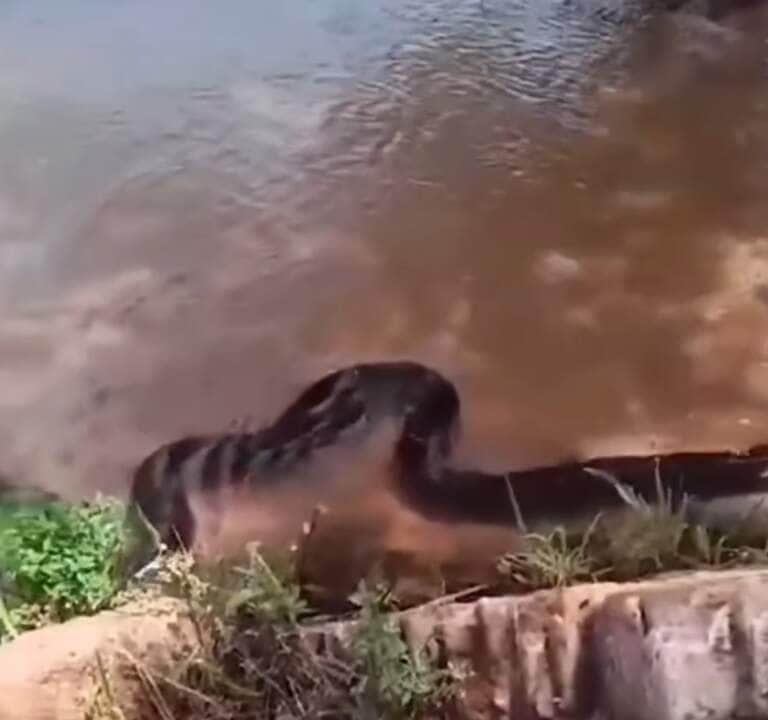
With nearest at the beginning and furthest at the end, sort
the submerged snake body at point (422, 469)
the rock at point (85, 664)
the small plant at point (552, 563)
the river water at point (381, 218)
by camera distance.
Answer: the rock at point (85, 664), the small plant at point (552, 563), the submerged snake body at point (422, 469), the river water at point (381, 218)

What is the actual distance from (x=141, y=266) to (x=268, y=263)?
34cm

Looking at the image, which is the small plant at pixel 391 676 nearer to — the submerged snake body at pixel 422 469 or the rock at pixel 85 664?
the rock at pixel 85 664

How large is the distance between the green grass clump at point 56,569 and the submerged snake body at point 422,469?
19 cm

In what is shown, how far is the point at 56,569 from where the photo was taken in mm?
3023

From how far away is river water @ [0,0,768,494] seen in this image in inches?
144

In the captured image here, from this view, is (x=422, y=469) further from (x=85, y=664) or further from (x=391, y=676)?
(x=85, y=664)

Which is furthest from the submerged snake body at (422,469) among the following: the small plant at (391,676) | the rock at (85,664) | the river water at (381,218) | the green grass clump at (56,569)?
the small plant at (391,676)

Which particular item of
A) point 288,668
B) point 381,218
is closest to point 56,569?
point 288,668

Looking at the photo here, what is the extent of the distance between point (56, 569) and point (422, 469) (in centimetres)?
89

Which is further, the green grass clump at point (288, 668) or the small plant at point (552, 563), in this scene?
the small plant at point (552, 563)

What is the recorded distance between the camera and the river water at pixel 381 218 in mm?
3660

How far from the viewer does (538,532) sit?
3166mm

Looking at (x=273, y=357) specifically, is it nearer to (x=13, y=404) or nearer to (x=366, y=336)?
(x=366, y=336)

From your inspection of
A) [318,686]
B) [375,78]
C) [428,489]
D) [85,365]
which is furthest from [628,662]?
[375,78]
